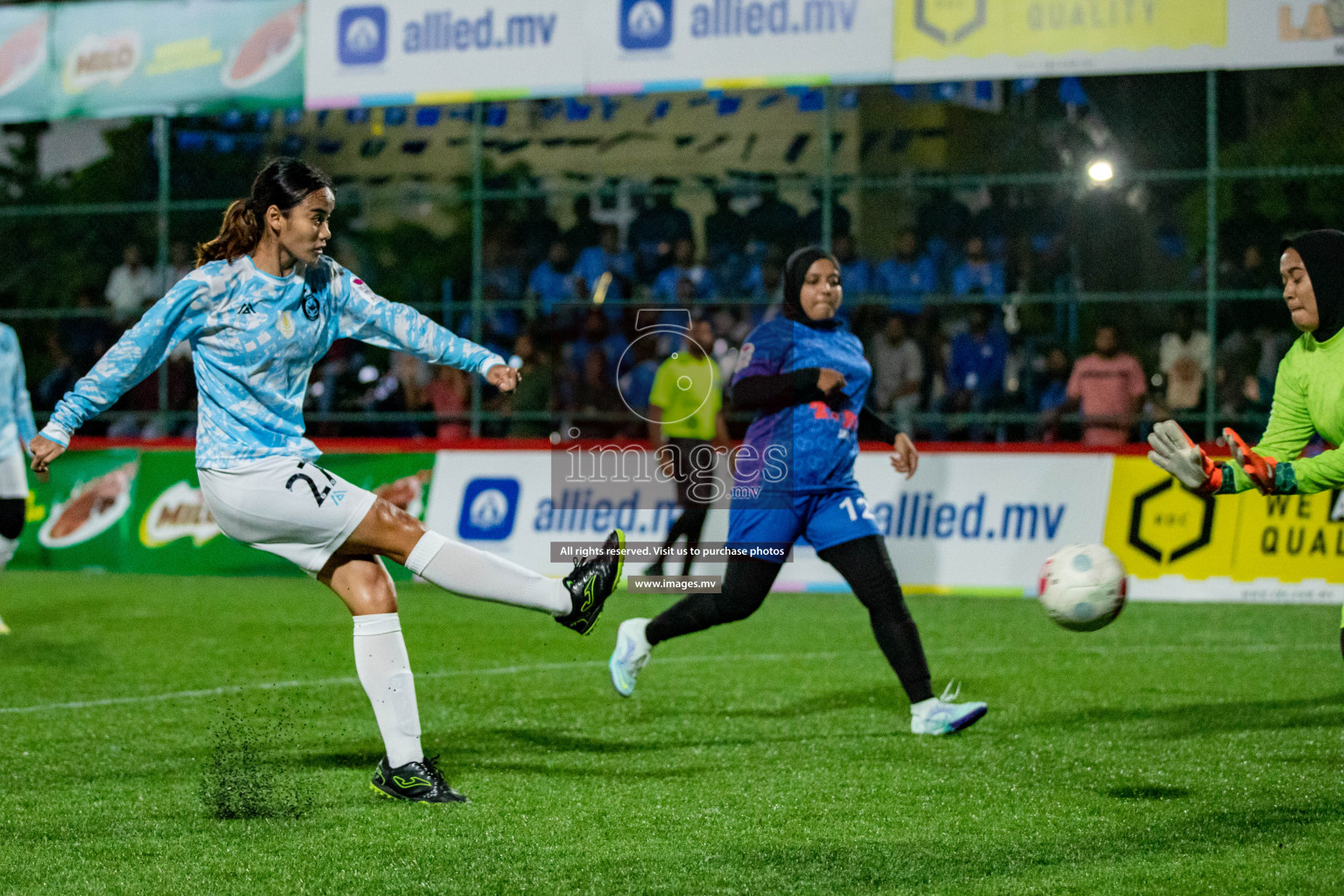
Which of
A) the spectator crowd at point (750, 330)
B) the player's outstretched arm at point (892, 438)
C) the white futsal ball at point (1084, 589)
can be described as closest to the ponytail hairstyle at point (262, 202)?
the player's outstretched arm at point (892, 438)

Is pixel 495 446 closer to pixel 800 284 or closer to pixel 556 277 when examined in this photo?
pixel 556 277

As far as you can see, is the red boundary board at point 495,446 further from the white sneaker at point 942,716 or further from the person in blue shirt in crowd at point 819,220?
the white sneaker at point 942,716

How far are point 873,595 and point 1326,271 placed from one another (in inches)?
92.5

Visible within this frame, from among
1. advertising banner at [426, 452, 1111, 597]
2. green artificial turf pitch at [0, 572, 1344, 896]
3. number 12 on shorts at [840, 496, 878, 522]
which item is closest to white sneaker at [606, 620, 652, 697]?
green artificial turf pitch at [0, 572, 1344, 896]

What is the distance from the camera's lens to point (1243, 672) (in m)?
9.00

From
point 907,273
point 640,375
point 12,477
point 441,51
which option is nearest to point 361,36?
point 441,51

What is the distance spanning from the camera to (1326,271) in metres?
5.69

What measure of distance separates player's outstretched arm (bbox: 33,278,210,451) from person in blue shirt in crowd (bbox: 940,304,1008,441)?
33.0ft

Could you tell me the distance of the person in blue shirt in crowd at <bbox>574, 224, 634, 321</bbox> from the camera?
16094mm

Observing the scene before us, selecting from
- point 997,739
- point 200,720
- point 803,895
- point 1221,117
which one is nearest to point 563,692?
point 200,720

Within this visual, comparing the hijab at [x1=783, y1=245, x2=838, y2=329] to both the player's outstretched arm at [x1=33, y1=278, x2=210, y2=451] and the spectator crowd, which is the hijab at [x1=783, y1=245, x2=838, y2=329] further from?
the spectator crowd

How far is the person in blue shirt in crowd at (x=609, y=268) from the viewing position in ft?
52.8

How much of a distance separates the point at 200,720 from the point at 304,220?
308 centimetres

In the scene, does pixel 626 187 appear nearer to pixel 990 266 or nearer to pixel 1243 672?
pixel 990 266
